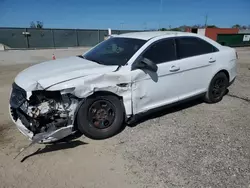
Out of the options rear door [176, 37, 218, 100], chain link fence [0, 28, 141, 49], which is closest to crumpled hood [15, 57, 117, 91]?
rear door [176, 37, 218, 100]

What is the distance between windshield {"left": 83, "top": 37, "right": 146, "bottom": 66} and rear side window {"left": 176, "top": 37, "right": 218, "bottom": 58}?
2.64 feet

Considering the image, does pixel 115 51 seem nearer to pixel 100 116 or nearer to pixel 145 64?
pixel 145 64

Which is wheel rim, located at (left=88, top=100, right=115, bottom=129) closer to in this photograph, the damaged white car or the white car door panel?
the damaged white car

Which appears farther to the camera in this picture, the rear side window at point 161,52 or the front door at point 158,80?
the rear side window at point 161,52

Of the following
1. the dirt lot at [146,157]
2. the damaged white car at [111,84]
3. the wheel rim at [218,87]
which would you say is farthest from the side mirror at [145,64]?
the wheel rim at [218,87]

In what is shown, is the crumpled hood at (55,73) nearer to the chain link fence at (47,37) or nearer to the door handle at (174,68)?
the door handle at (174,68)

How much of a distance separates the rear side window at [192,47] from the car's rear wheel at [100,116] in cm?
166

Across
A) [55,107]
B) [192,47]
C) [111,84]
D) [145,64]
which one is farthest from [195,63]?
[55,107]

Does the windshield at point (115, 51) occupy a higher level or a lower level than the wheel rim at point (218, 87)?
higher

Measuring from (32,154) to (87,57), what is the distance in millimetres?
2062

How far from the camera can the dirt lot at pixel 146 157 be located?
2.65 metres

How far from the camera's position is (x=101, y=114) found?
3.46 m

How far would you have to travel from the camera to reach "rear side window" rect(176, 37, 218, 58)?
4223mm

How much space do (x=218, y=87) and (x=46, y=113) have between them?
12.5ft
